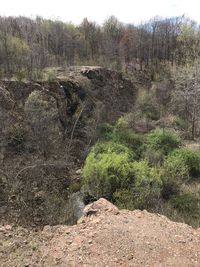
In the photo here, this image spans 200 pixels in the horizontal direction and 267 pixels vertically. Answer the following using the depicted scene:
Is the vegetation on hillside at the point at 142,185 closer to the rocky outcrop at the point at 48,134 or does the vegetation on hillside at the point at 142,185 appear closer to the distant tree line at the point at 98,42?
the rocky outcrop at the point at 48,134

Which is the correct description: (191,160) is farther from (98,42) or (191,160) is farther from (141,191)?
(98,42)

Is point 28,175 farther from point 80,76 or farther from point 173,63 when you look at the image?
point 173,63

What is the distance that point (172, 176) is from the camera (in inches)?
525

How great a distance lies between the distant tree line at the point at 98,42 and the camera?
3077 centimetres

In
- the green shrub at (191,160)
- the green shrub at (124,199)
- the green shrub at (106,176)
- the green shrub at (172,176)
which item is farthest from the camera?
the green shrub at (191,160)

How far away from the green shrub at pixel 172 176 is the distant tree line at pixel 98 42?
1673cm

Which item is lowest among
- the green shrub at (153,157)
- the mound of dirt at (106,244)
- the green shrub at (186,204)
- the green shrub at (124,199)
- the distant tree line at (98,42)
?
the green shrub at (186,204)

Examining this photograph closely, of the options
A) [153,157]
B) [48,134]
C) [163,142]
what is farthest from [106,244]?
[163,142]

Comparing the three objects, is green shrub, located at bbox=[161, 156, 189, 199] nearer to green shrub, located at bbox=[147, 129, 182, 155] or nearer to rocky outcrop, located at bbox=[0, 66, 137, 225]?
green shrub, located at bbox=[147, 129, 182, 155]

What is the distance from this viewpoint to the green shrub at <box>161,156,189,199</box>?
13.2 m

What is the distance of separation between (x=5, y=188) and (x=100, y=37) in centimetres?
3521

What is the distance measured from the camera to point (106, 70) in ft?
104

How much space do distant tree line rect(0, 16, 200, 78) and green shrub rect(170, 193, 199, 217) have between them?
18.2 metres

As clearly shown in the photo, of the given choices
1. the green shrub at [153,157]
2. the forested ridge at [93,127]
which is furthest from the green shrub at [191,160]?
the green shrub at [153,157]
